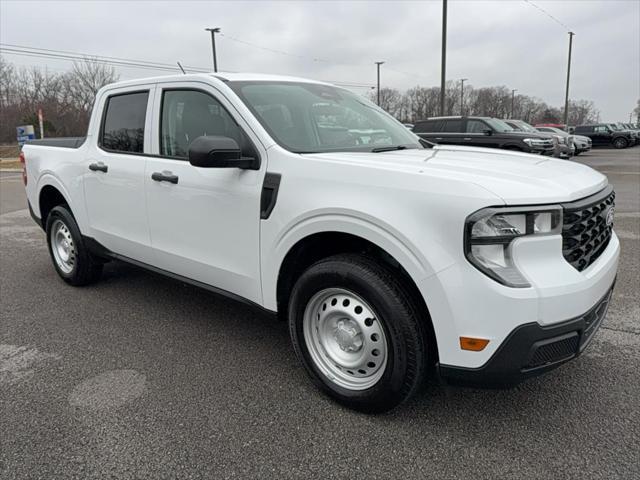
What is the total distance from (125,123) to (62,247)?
5.68 ft

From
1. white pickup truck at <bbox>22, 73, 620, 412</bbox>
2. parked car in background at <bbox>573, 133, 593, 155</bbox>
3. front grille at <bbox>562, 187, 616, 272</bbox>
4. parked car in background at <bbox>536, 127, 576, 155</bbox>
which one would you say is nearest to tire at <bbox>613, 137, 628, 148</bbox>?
parked car in background at <bbox>573, 133, 593, 155</bbox>

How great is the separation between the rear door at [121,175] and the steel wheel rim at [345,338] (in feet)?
5.46

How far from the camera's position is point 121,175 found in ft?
13.0

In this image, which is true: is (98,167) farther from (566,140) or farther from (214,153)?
(566,140)

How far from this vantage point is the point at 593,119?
11331cm

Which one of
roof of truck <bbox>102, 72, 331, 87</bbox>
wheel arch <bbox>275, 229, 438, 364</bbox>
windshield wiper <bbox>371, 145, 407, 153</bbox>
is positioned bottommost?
wheel arch <bbox>275, 229, 438, 364</bbox>

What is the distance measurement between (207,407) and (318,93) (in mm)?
2278

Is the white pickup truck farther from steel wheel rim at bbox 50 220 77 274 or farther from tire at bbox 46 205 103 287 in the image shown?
steel wheel rim at bbox 50 220 77 274

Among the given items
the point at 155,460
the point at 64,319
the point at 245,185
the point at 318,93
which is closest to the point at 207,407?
the point at 155,460

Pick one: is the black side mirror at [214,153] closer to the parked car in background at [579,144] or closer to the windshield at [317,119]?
the windshield at [317,119]

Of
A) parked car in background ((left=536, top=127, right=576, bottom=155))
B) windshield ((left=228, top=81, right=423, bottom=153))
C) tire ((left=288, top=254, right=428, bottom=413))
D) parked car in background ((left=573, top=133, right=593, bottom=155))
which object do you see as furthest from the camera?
parked car in background ((left=573, top=133, right=593, bottom=155))

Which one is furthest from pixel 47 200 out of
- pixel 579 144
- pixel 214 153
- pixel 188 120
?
pixel 579 144

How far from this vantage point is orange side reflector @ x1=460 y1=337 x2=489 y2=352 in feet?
7.25

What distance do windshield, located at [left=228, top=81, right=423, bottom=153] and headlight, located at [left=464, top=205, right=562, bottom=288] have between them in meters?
1.21
